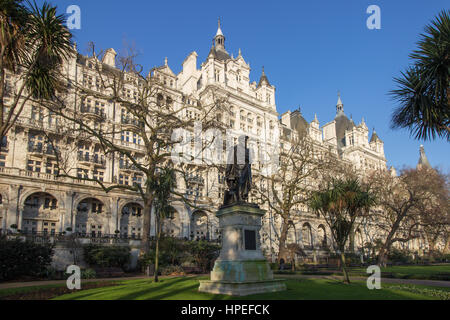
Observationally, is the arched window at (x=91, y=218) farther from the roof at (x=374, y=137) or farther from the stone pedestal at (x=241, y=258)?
the roof at (x=374, y=137)

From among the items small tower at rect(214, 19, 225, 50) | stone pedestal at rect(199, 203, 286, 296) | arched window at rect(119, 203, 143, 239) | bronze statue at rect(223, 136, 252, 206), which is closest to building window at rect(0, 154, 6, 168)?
arched window at rect(119, 203, 143, 239)

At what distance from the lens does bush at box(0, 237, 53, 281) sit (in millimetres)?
20875

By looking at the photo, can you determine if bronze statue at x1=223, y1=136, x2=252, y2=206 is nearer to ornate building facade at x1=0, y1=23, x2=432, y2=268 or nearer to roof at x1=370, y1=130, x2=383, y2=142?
ornate building facade at x1=0, y1=23, x2=432, y2=268

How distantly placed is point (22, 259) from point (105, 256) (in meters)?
6.65

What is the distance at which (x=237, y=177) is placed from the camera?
1500cm

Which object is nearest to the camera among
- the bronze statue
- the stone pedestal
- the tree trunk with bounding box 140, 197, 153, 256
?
the stone pedestal

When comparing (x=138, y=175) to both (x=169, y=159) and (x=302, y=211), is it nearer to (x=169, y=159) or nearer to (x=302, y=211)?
(x=169, y=159)

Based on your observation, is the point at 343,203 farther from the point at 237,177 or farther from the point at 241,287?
the point at 241,287

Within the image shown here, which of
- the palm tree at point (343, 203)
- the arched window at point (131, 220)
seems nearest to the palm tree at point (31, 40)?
the palm tree at point (343, 203)

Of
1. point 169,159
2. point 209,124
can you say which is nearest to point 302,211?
point 169,159

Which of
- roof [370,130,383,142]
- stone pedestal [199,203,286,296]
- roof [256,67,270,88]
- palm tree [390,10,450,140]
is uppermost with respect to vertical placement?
roof [256,67,270,88]

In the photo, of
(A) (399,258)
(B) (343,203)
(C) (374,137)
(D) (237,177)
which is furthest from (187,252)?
(C) (374,137)

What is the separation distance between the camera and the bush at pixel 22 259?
20.9m
